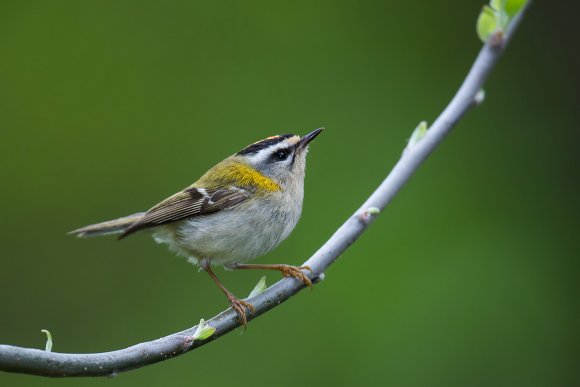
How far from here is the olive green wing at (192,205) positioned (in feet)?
10.9

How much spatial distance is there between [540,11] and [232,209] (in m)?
3.59

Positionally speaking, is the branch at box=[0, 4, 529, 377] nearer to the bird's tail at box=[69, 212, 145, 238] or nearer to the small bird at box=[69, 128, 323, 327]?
the small bird at box=[69, 128, 323, 327]

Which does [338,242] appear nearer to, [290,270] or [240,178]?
[290,270]

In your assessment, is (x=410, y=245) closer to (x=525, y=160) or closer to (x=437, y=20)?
(x=525, y=160)

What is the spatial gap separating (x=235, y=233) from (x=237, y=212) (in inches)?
5.2

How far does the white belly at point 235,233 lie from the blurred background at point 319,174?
1414 mm

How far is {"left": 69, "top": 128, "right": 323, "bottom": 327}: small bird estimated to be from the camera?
10.5 ft

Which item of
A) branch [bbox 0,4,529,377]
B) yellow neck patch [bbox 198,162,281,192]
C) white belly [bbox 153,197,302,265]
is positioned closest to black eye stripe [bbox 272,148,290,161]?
yellow neck patch [bbox 198,162,281,192]

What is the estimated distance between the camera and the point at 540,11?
5.65 metres

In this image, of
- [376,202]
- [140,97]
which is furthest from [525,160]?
[376,202]

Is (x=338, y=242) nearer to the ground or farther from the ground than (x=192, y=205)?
farther from the ground

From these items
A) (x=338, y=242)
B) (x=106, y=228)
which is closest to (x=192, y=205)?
(x=106, y=228)

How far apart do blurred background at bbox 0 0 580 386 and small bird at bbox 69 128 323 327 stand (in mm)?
1360

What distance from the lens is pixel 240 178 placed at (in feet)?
11.6
